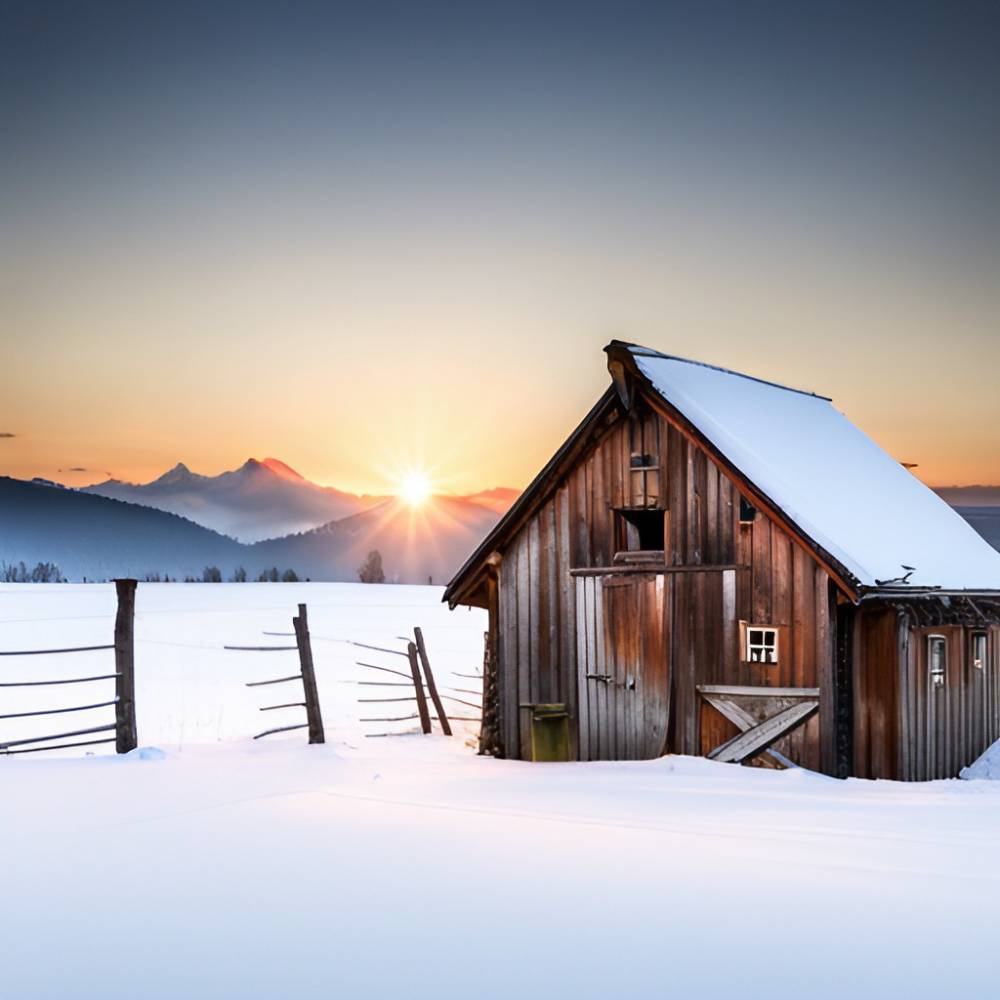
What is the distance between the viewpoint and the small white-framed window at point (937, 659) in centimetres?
1720

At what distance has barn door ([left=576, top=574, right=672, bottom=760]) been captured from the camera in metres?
17.2

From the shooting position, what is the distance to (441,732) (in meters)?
23.7

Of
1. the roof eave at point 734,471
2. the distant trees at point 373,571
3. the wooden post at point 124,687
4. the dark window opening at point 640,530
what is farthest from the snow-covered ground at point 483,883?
the distant trees at point 373,571

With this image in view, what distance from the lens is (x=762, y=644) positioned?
52.7ft

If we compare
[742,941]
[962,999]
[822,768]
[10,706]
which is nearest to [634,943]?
[742,941]

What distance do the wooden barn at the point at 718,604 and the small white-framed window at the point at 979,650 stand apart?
7cm

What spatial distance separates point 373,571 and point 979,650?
9866 cm

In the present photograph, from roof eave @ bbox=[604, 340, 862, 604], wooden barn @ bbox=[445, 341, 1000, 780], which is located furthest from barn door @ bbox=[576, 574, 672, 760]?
roof eave @ bbox=[604, 340, 862, 604]

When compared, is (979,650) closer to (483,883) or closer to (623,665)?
(623,665)

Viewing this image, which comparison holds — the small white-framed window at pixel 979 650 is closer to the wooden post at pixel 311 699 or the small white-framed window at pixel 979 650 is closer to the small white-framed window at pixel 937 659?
the small white-framed window at pixel 937 659

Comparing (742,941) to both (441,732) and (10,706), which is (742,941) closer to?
(441,732)

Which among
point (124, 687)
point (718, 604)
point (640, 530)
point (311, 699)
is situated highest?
point (640, 530)

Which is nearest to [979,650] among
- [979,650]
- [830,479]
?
[979,650]

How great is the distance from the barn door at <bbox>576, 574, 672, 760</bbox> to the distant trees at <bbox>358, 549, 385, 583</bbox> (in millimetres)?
88099
